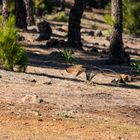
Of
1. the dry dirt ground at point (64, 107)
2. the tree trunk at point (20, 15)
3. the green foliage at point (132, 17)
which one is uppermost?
the dry dirt ground at point (64, 107)

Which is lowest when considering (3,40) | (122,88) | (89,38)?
(89,38)

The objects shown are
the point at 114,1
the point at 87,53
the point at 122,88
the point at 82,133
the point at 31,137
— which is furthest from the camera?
the point at 87,53

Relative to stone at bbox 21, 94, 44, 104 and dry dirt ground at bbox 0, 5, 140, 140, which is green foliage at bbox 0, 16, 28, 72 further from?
stone at bbox 21, 94, 44, 104

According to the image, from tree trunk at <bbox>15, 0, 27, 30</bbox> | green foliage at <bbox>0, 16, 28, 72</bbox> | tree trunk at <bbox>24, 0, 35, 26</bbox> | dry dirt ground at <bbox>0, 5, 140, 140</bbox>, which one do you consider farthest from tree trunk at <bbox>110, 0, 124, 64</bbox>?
tree trunk at <bbox>24, 0, 35, 26</bbox>

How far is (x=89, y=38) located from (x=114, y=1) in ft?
33.4

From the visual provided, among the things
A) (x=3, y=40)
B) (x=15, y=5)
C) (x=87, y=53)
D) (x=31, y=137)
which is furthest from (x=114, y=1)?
(x=31, y=137)

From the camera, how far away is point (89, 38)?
2903 centimetres

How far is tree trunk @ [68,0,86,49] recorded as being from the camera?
22.3m

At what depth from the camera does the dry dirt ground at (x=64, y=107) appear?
8.62m

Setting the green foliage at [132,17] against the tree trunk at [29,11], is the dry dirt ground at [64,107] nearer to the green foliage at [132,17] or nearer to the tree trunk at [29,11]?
the tree trunk at [29,11]

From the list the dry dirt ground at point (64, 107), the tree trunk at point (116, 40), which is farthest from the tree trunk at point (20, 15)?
the dry dirt ground at point (64, 107)

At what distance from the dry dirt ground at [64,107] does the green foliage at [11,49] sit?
1.19ft

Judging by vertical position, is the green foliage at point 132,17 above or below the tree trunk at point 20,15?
below

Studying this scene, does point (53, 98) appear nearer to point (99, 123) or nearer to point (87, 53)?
point (99, 123)
